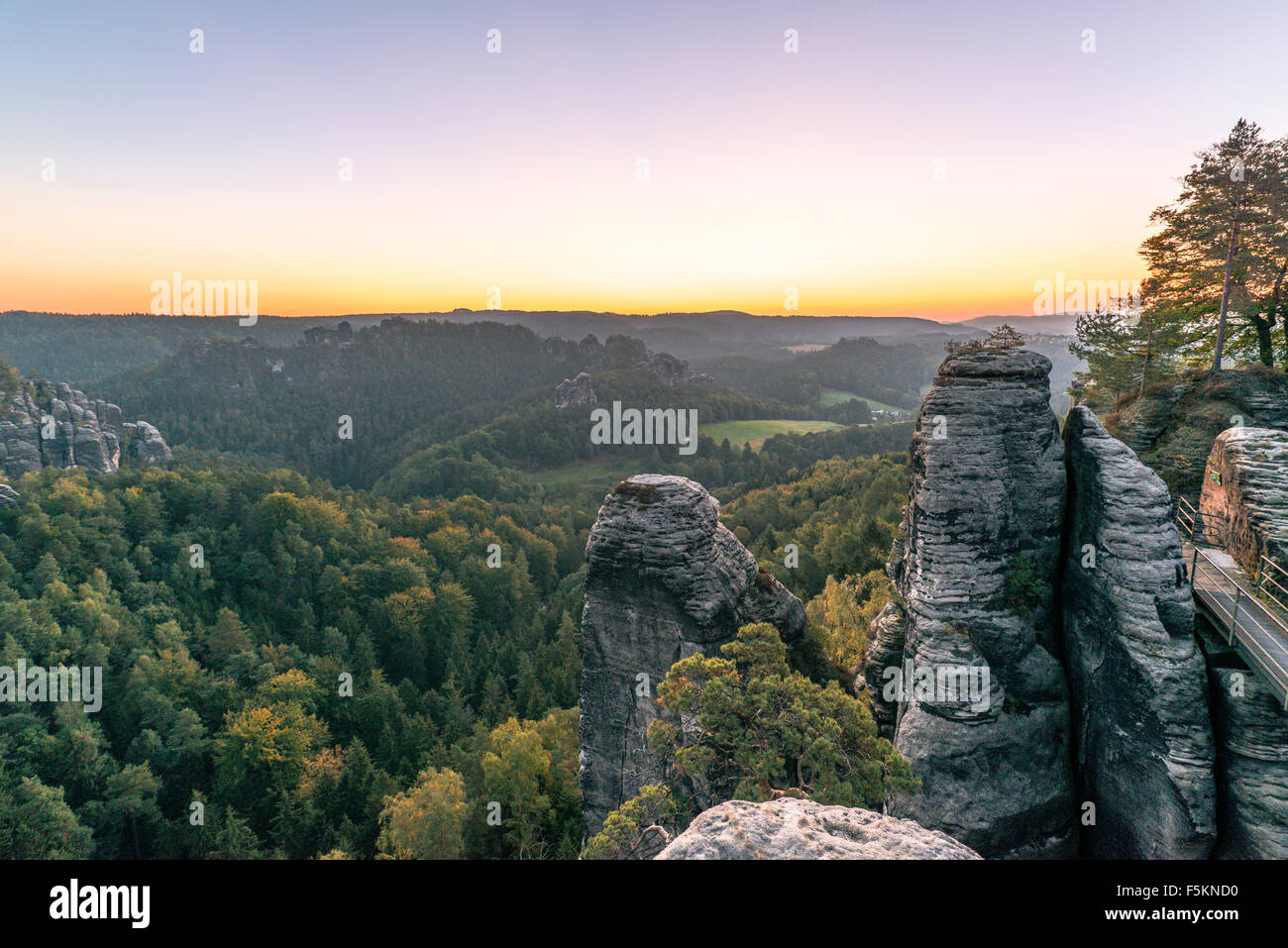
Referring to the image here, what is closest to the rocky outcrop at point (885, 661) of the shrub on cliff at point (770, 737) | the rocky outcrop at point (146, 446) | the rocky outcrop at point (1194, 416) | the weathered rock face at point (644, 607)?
the weathered rock face at point (644, 607)

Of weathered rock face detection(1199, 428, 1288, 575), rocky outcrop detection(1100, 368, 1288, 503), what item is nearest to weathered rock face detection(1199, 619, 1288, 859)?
weathered rock face detection(1199, 428, 1288, 575)

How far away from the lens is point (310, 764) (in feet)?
151

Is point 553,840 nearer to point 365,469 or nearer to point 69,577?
point 69,577

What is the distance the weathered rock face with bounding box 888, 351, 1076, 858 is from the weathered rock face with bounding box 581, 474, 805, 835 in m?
5.89

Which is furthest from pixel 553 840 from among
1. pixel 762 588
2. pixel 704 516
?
pixel 704 516

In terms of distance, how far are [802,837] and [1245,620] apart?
15211mm

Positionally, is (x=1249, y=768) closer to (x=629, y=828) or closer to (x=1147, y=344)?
(x=629, y=828)

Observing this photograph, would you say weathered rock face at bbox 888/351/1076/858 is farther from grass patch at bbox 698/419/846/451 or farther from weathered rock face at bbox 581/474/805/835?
grass patch at bbox 698/419/846/451

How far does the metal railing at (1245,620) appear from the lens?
13258mm

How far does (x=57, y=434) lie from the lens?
4097 inches

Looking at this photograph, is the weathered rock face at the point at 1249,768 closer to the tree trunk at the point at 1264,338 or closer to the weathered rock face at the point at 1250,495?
the weathered rock face at the point at 1250,495

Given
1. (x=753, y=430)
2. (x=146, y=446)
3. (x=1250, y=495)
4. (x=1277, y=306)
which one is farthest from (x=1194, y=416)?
(x=146, y=446)

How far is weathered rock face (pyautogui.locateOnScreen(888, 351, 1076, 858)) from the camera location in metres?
15.8

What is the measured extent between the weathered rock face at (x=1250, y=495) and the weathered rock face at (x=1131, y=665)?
3.63 meters
